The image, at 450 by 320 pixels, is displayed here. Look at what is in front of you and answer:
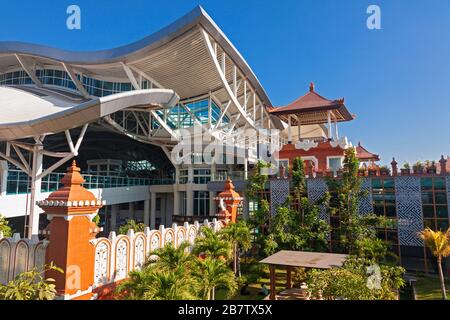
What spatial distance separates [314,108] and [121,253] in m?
21.4

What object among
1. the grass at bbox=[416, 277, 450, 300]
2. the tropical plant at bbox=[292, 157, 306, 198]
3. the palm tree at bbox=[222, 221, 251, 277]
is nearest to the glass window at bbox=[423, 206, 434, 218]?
the grass at bbox=[416, 277, 450, 300]

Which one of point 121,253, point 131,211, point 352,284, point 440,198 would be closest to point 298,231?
point 440,198

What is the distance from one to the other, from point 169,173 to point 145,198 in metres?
9.69

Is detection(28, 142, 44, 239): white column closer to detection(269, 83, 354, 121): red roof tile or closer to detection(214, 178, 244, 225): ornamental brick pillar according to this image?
detection(214, 178, 244, 225): ornamental brick pillar

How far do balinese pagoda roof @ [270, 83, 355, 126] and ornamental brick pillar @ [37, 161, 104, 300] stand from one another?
22401 mm

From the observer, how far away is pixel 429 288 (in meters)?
15.1

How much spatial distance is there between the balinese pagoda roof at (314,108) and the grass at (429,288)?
14.8 m

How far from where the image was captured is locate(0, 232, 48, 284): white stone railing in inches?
340

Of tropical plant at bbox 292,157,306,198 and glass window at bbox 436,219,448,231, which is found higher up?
tropical plant at bbox 292,157,306,198

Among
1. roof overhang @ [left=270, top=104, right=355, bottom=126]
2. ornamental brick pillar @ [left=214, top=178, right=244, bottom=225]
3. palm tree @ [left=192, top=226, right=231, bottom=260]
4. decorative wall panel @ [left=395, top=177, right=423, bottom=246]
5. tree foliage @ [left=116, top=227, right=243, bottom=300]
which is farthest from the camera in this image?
roof overhang @ [left=270, top=104, right=355, bottom=126]

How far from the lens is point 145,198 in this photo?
38312 mm

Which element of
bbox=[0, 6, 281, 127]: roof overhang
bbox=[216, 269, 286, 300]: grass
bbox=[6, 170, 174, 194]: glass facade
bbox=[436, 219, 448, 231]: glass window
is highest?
bbox=[0, 6, 281, 127]: roof overhang
